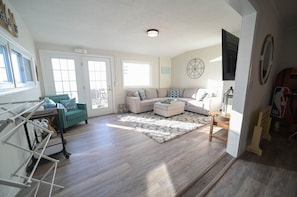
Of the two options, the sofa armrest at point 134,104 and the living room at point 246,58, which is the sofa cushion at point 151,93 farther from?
the living room at point 246,58

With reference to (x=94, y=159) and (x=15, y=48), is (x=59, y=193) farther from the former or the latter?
(x=15, y=48)

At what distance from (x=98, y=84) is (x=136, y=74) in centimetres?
159

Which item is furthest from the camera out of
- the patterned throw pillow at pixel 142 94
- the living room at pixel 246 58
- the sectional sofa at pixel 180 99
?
the patterned throw pillow at pixel 142 94

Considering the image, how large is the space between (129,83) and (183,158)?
142 inches

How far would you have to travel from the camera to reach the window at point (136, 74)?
15.9ft

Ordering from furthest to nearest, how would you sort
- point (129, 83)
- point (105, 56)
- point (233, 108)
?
point (129, 83) < point (105, 56) < point (233, 108)

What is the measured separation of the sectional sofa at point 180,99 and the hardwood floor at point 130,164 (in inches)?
57.1

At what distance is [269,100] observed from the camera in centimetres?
291

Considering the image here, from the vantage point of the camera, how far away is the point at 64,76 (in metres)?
3.60

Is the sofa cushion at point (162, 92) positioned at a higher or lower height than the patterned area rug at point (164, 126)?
higher

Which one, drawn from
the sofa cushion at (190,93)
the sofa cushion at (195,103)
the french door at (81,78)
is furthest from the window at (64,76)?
the sofa cushion at (190,93)

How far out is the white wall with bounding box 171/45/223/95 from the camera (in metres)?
4.32

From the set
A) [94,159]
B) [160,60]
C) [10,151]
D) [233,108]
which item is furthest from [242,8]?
[160,60]

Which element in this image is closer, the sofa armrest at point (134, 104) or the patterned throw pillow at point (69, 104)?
the patterned throw pillow at point (69, 104)
